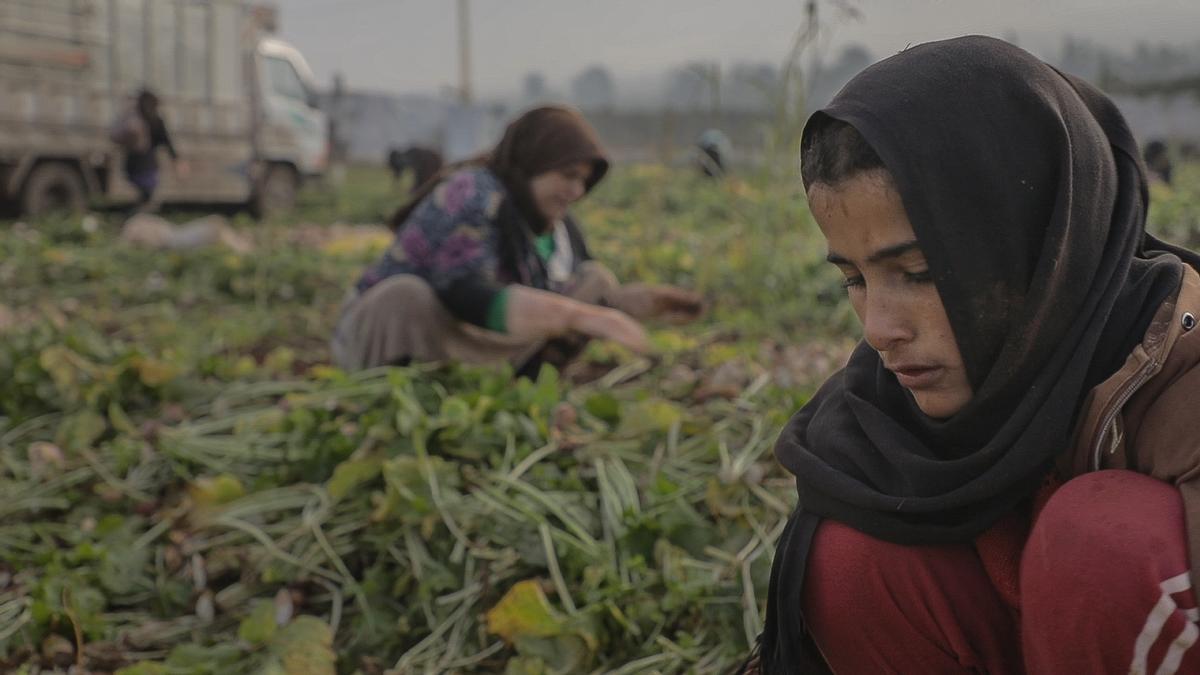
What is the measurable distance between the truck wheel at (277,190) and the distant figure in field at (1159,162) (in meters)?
7.94

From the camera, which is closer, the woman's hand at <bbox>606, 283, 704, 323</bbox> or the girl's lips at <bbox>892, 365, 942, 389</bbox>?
the girl's lips at <bbox>892, 365, 942, 389</bbox>

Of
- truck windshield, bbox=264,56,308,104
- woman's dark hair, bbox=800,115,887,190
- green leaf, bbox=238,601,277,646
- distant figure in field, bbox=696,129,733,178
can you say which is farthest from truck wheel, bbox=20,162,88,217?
woman's dark hair, bbox=800,115,887,190

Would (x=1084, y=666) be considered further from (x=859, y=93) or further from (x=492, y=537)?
(x=492, y=537)

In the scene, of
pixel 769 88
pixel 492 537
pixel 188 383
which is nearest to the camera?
pixel 492 537

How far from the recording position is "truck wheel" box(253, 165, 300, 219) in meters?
11.4

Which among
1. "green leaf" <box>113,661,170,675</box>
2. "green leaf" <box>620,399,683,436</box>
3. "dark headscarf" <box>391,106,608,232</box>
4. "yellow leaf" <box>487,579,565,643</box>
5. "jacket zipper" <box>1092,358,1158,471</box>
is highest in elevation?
"dark headscarf" <box>391,106,608,232</box>

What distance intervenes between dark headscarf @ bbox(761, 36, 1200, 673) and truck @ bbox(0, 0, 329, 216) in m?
9.17

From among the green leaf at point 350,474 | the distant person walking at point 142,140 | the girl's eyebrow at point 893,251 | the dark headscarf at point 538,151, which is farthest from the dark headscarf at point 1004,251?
the distant person walking at point 142,140

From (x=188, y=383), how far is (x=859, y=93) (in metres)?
2.24

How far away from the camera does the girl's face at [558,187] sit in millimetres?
2873

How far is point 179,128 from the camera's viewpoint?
1072cm

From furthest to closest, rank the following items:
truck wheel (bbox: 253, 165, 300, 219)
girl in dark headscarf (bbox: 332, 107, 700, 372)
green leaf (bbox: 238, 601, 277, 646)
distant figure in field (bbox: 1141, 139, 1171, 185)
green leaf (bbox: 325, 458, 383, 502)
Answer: truck wheel (bbox: 253, 165, 300, 219) → distant figure in field (bbox: 1141, 139, 1171, 185) → girl in dark headscarf (bbox: 332, 107, 700, 372) → green leaf (bbox: 325, 458, 383, 502) → green leaf (bbox: 238, 601, 277, 646)

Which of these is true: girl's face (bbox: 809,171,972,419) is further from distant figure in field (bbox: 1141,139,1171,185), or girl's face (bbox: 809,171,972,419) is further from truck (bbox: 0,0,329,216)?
truck (bbox: 0,0,329,216)

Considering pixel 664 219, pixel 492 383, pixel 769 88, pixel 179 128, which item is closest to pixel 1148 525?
pixel 492 383
